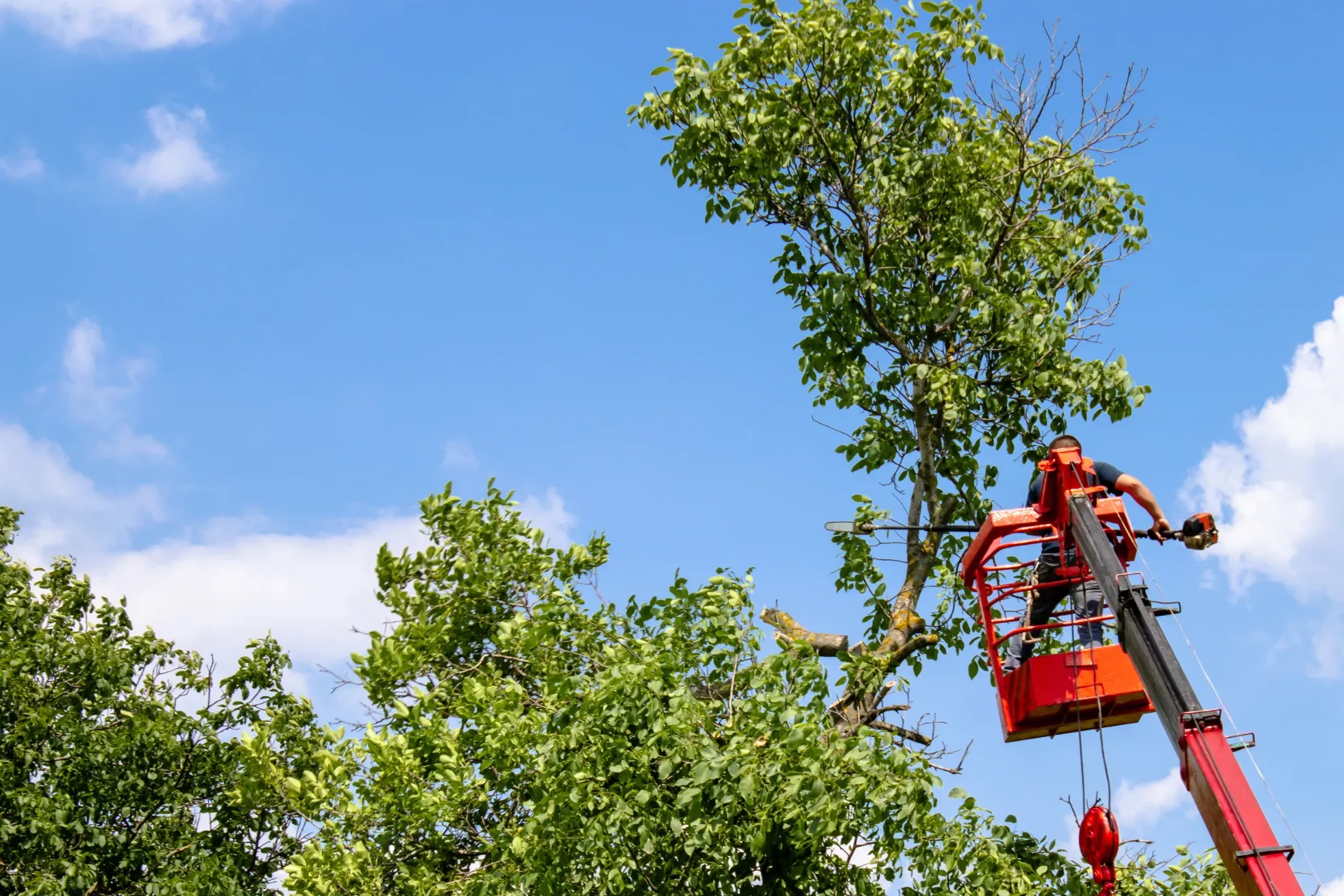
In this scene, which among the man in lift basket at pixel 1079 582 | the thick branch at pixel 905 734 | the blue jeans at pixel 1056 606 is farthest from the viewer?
the thick branch at pixel 905 734

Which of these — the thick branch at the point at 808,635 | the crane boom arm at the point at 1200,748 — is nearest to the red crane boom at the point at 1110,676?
the crane boom arm at the point at 1200,748

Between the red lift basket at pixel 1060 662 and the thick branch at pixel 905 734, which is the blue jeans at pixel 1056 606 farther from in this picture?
the thick branch at pixel 905 734

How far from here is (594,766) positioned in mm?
8461

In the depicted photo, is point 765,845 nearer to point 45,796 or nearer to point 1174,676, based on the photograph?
point 1174,676

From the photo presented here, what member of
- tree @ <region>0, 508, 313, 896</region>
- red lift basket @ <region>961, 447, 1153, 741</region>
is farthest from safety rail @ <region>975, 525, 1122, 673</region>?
tree @ <region>0, 508, 313, 896</region>

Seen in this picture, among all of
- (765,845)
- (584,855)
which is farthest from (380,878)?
(765,845)

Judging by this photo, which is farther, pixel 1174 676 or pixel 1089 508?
pixel 1089 508

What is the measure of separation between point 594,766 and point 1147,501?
3830 mm

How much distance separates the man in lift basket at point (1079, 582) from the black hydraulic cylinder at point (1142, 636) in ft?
1.81

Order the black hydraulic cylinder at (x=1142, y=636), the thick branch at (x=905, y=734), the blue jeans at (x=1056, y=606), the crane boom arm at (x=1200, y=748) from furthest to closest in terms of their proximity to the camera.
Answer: the thick branch at (x=905, y=734), the blue jeans at (x=1056, y=606), the black hydraulic cylinder at (x=1142, y=636), the crane boom arm at (x=1200, y=748)

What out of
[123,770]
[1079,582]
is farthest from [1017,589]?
[123,770]

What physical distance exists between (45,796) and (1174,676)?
11.4 m

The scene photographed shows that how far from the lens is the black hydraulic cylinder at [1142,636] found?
258 inches

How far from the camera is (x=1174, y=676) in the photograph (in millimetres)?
6574
